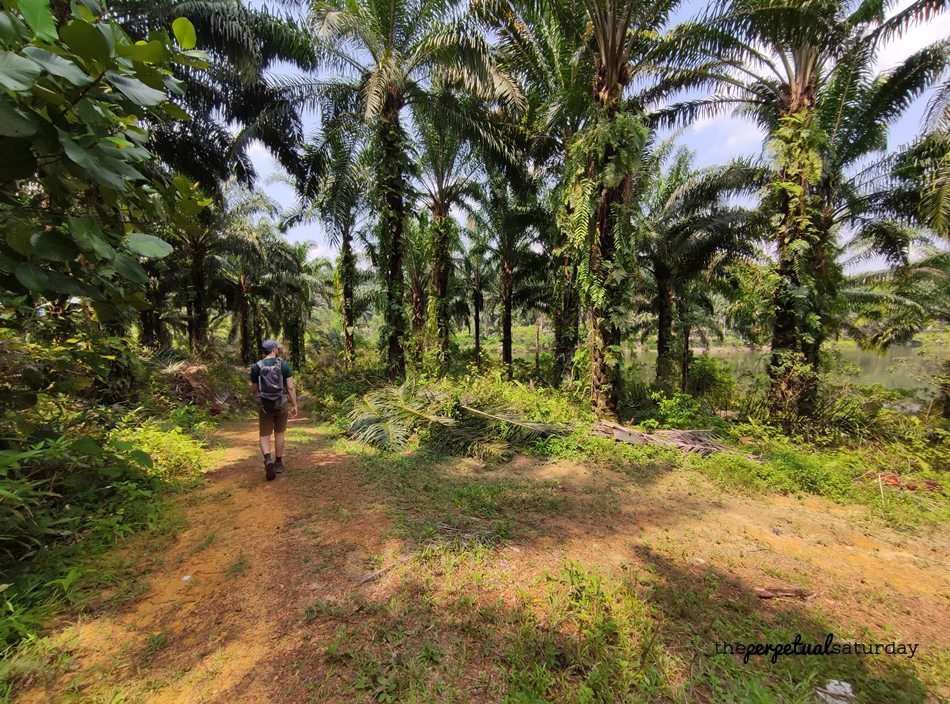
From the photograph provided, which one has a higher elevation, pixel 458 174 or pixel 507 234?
pixel 458 174

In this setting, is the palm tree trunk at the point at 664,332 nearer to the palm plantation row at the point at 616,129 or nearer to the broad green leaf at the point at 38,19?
the palm plantation row at the point at 616,129

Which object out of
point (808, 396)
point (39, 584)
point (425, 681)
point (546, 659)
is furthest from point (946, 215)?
point (39, 584)

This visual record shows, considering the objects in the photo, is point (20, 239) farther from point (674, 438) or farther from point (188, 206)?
point (674, 438)

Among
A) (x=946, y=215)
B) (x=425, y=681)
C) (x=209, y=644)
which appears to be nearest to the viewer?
(x=425, y=681)

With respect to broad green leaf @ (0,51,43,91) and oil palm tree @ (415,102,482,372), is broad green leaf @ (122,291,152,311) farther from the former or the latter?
oil palm tree @ (415,102,482,372)

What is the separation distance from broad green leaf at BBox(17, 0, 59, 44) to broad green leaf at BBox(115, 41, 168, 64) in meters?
0.19

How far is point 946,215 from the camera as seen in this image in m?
6.02

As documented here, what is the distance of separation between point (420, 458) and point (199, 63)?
464 centimetres

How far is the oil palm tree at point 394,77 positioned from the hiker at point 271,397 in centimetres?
405

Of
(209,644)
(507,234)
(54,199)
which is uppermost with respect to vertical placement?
(507,234)

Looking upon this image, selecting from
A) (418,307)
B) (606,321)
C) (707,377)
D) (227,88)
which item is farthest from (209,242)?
(707,377)

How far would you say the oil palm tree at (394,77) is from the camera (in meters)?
7.08

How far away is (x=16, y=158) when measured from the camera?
1503 mm

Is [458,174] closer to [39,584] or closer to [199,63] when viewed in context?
[199,63]
